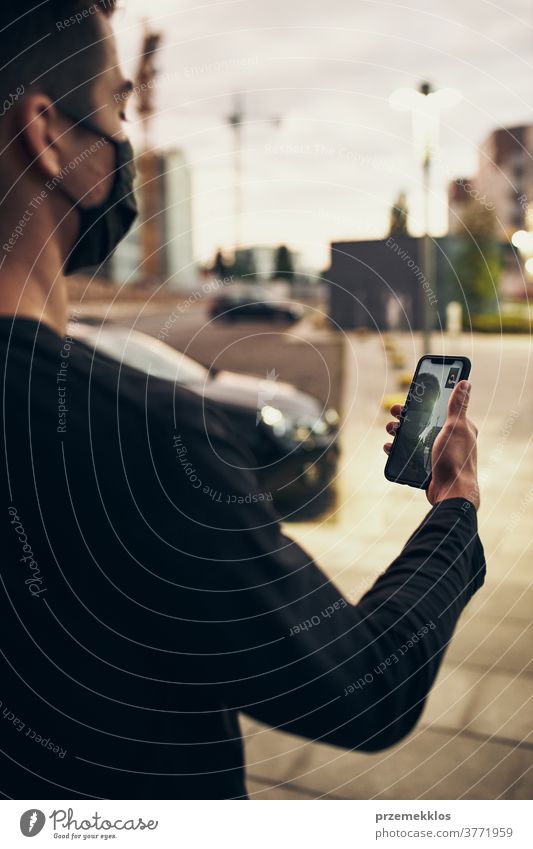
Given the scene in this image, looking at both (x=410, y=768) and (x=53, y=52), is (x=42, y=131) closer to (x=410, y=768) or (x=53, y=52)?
(x=53, y=52)

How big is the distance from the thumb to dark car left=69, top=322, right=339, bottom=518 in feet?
15.2

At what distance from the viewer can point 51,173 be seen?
38.7 inches

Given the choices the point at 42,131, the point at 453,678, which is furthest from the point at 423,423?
the point at 453,678

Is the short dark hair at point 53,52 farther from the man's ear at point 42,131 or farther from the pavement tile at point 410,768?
the pavement tile at point 410,768

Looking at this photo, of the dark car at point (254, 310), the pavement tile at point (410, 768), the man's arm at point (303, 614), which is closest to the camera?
the man's arm at point (303, 614)

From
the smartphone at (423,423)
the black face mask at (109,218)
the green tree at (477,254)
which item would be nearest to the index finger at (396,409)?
the smartphone at (423,423)

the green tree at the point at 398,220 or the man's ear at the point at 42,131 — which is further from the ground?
the green tree at the point at 398,220

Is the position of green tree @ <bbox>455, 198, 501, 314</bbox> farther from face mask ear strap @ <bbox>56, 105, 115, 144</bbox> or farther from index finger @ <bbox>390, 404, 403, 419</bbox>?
face mask ear strap @ <bbox>56, 105, 115, 144</bbox>

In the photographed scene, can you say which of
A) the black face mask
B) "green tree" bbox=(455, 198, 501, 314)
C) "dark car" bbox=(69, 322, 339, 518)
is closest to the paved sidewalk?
"dark car" bbox=(69, 322, 339, 518)

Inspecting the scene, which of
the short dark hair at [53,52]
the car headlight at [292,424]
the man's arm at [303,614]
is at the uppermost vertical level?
the car headlight at [292,424]

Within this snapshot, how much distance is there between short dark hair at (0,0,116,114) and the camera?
99 centimetres

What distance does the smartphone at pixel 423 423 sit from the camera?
1194mm

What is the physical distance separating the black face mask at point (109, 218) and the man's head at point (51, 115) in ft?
0.11

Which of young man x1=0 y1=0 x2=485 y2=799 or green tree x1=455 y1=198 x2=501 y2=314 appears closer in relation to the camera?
young man x1=0 y1=0 x2=485 y2=799
